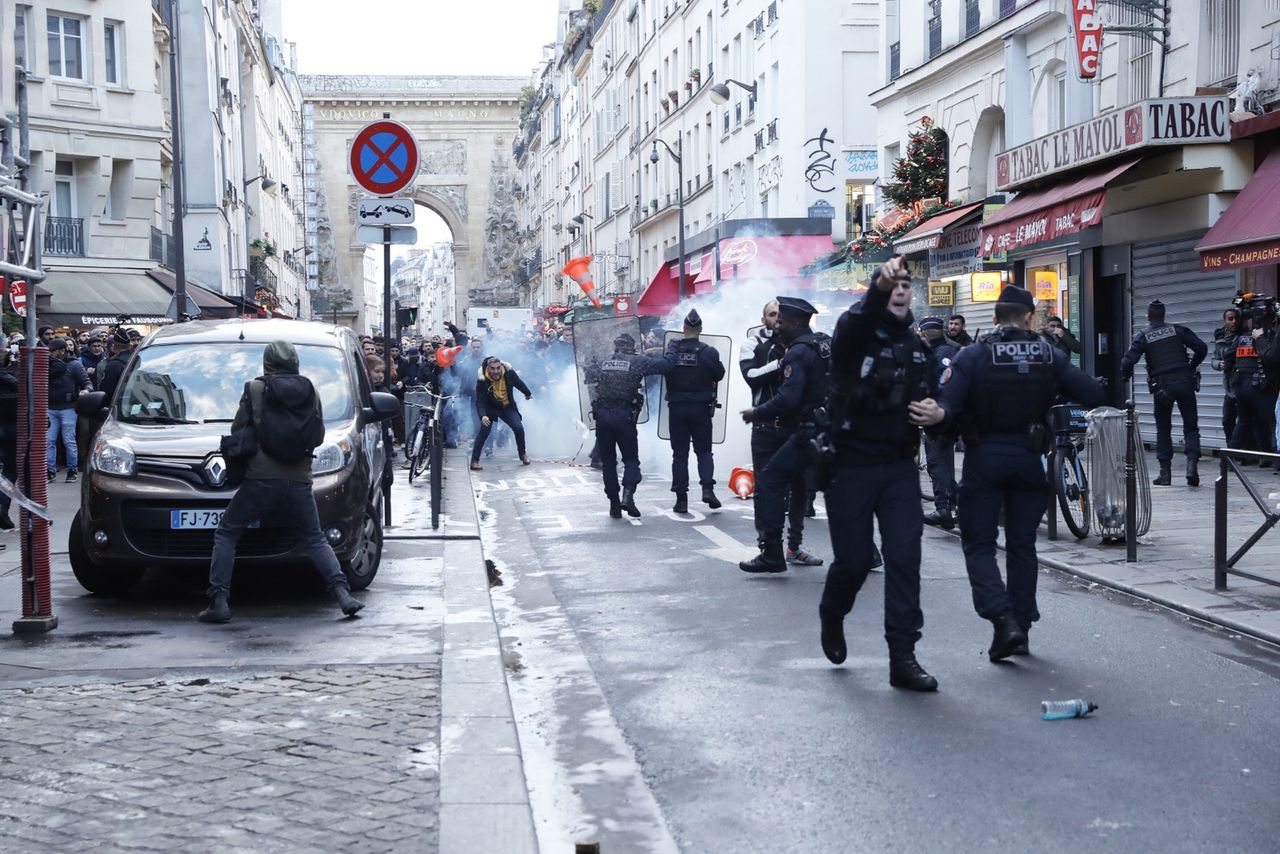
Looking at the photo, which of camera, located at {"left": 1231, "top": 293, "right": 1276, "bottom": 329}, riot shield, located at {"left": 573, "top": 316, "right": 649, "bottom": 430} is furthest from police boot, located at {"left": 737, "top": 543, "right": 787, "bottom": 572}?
riot shield, located at {"left": 573, "top": 316, "right": 649, "bottom": 430}

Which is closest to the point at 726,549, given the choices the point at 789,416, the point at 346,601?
the point at 789,416

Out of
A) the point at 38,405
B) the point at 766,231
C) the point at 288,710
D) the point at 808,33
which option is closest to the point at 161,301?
the point at 766,231

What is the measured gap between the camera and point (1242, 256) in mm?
16734

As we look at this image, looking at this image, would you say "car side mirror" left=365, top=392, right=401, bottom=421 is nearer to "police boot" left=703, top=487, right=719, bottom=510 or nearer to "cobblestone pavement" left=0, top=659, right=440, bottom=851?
"cobblestone pavement" left=0, top=659, right=440, bottom=851

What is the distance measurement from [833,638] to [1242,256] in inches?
452

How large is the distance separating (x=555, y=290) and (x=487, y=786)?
279 feet

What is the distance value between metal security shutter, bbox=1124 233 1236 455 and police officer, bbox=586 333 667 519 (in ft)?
23.4

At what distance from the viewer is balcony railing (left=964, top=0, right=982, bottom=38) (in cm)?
2641

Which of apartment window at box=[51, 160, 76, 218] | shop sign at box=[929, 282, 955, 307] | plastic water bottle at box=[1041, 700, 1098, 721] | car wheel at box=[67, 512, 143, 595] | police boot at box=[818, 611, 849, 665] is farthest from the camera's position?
apartment window at box=[51, 160, 76, 218]

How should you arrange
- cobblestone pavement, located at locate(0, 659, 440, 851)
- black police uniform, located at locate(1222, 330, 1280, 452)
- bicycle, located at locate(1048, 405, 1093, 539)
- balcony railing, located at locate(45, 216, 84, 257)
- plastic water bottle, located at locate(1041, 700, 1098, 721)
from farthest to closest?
balcony railing, located at locate(45, 216, 84, 257), black police uniform, located at locate(1222, 330, 1280, 452), bicycle, located at locate(1048, 405, 1093, 539), plastic water bottle, located at locate(1041, 700, 1098, 721), cobblestone pavement, located at locate(0, 659, 440, 851)

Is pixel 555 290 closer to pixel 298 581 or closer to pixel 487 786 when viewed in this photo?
pixel 298 581

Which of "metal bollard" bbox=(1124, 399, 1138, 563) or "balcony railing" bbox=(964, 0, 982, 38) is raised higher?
"balcony railing" bbox=(964, 0, 982, 38)

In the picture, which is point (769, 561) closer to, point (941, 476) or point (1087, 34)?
point (941, 476)

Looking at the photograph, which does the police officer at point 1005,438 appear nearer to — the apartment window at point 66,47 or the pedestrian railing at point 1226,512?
the pedestrian railing at point 1226,512
